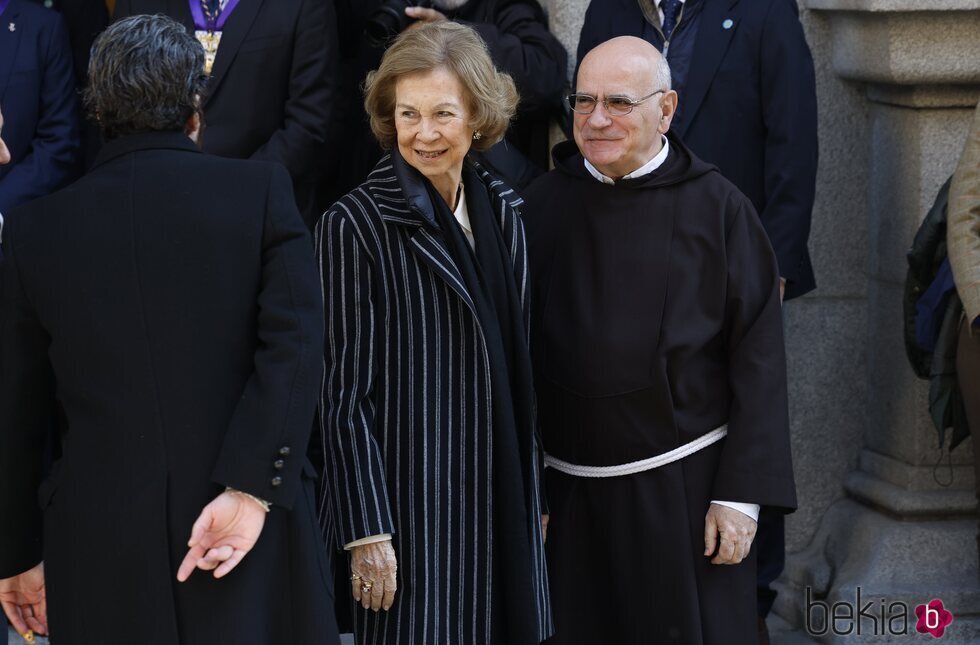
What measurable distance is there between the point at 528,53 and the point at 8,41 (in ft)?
5.24

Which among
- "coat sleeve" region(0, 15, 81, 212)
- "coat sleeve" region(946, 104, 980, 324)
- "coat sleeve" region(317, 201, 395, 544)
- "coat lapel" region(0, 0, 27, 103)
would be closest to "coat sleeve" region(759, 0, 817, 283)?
"coat sleeve" region(946, 104, 980, 324)

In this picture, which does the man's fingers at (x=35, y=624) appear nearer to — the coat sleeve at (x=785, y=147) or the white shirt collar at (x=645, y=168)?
the white shirt collar at (x=645, y=168)

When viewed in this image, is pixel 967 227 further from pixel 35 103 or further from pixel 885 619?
pixel 35 103

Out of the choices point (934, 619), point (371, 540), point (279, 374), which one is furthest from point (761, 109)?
point (279, 374)

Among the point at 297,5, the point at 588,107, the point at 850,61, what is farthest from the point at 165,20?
the point at 850,61

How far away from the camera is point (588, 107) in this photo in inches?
152

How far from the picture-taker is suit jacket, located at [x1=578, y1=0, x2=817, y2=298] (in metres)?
4.70

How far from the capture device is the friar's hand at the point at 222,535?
9.59ft

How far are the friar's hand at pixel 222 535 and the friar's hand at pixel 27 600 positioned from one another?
1.23 ft

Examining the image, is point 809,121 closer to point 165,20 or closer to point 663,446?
point 663,446

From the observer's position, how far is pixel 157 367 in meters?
2.94

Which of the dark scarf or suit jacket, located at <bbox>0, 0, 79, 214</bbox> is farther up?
suit jacket, located at <bbox>0, 0, 79, 214</bbox>

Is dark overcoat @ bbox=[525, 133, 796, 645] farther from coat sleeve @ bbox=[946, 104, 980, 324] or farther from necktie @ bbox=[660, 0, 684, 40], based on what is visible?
necktie @ bbox=[660, 0, 684, 40]

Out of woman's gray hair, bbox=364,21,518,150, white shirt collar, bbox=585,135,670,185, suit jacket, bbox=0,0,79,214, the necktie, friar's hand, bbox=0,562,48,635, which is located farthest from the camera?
suit jacket, bbox=0,0,79,214
